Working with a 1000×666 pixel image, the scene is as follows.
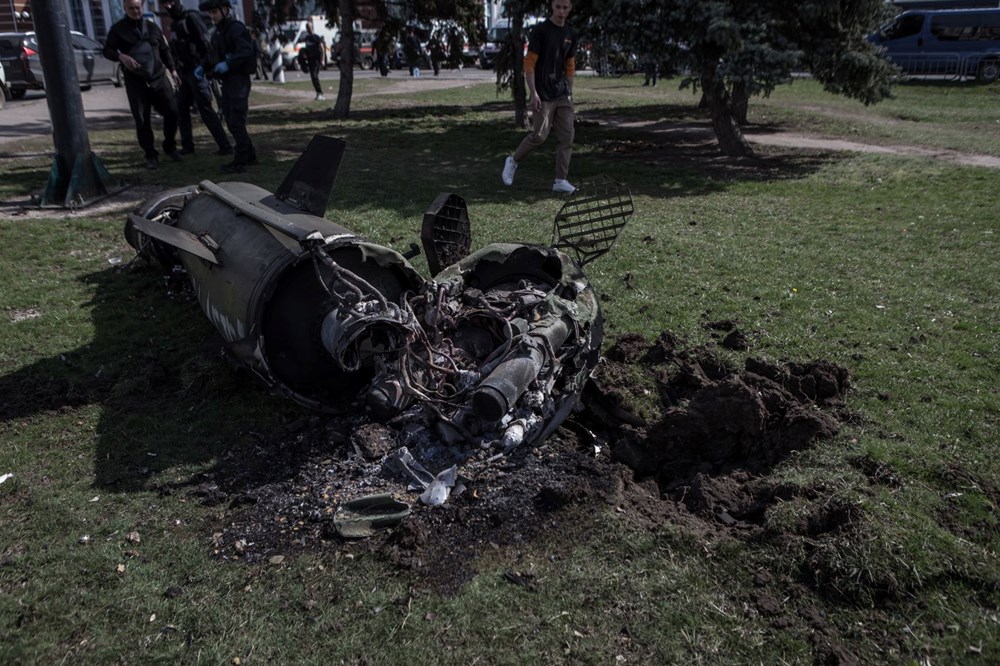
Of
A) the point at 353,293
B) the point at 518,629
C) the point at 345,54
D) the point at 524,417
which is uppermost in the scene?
the point at 345,54

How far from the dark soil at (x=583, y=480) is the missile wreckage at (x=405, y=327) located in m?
0.20

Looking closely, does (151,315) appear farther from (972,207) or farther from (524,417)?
(972,207)

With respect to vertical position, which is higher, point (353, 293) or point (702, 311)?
point (353, 293)

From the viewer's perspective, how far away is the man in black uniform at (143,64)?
9.98 meters

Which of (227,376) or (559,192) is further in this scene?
(559,192)

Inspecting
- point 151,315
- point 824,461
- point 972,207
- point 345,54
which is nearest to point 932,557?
point 824,461

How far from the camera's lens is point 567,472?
392 cm

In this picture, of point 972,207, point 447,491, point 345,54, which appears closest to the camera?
point 447,491

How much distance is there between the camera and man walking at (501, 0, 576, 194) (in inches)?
351

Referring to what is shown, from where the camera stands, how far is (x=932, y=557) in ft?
10.4

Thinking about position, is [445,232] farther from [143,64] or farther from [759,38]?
[759,38]

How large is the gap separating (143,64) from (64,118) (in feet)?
5.47

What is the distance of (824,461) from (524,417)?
1.58m

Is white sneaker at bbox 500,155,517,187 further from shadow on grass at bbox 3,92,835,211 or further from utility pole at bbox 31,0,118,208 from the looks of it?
utility pole at bbox 31,0,118,208
